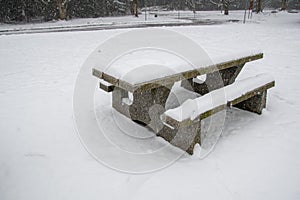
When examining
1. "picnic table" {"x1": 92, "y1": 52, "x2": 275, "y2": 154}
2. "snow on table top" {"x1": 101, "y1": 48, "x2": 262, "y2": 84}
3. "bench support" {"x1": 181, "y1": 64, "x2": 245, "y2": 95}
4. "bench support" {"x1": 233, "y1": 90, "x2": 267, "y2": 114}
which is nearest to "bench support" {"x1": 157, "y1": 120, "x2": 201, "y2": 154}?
"picnic table" {"x1": 92, "y1": 52, "x2": 275, "y2": 154}

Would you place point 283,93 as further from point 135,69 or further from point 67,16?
point 67,16

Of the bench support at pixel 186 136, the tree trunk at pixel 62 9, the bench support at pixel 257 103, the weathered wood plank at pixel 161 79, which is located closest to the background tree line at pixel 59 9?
the tree trunk at pixel 62 9

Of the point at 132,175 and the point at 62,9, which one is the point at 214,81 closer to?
the point at 132,175

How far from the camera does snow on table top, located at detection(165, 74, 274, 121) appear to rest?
2.64 meters

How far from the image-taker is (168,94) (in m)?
3.28

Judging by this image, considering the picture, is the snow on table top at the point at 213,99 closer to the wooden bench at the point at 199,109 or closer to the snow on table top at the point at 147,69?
the wooden bench at the point at 199,109

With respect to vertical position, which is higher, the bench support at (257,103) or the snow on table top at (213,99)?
the snow on table top at (213,99)

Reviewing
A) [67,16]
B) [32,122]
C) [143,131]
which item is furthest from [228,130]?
[67,16]

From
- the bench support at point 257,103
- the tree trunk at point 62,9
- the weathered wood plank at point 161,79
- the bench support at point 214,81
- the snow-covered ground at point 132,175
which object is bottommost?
the snow-covered ground at point 132,175

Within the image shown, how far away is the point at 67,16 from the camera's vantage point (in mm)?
26844

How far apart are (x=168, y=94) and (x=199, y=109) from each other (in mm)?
625

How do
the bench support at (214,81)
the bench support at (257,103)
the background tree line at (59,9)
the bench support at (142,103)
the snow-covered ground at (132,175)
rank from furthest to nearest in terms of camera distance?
the background tree line at (59,9), the bench support at (214,81), the bench support at (257,103), the bench support at (142,103), the snow-covered ground at (132,175)

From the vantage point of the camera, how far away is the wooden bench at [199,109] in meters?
2.62

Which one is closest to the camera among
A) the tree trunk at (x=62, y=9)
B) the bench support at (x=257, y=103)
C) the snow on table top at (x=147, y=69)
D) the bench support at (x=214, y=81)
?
the snow on table top at (x=147, y=69)
